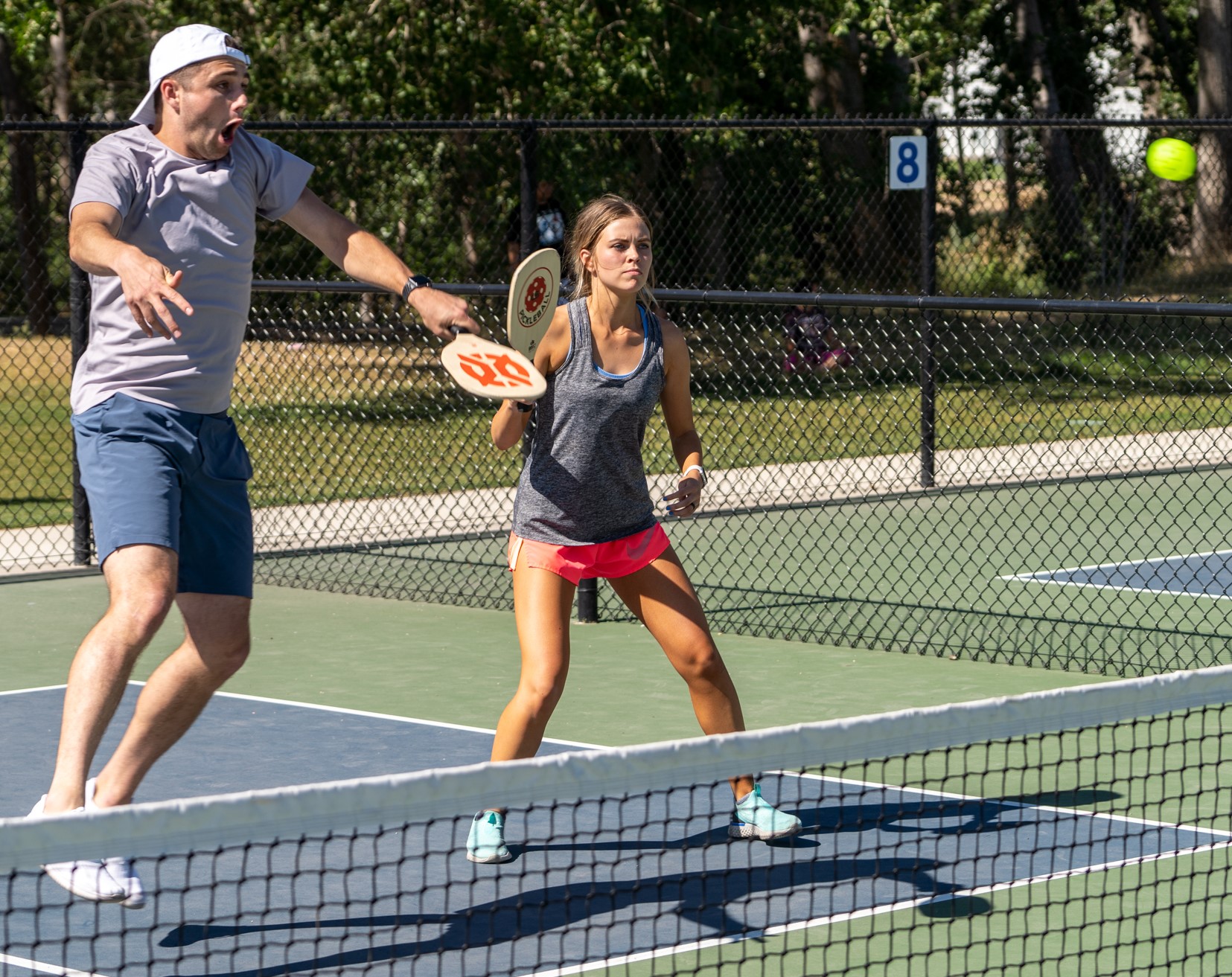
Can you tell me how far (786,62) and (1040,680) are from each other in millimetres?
15653

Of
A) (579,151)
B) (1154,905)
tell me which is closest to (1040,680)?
(1154,905)

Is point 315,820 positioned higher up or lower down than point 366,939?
higher up

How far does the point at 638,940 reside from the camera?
4.77m

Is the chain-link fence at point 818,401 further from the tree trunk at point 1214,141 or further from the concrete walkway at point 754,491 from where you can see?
the tree trunk at point 1214,141

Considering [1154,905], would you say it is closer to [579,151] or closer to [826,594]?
[826,594]

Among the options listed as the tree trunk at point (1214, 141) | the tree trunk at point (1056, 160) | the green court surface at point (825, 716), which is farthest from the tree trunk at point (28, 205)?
the tree trunk at point (1214, 141)

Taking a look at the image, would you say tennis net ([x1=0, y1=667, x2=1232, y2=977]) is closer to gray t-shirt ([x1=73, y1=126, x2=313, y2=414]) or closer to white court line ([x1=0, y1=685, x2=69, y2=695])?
gray t-shirt ([x1=73, y1=126, x2=313, y2=414])

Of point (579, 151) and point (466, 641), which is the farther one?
point (579, 151)

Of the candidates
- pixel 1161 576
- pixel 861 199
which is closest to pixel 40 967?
pixel 1161 576

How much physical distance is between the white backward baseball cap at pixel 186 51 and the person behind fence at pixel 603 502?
1147 millimetres

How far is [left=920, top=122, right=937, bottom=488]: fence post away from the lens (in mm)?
12000

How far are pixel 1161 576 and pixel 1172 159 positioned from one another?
13.0ft

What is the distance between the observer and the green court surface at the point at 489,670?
7.41 meters

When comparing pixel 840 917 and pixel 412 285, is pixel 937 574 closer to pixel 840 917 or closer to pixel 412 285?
pixel 840 917
